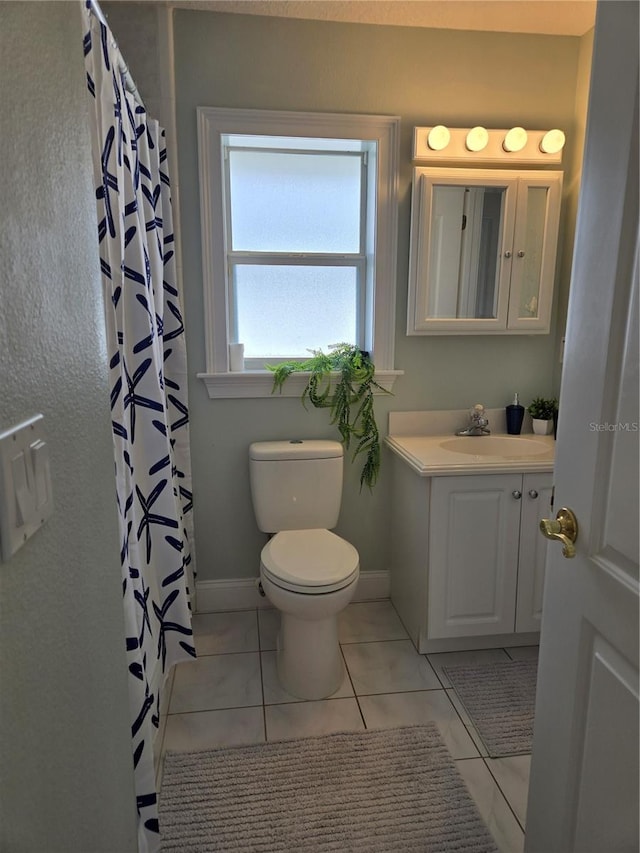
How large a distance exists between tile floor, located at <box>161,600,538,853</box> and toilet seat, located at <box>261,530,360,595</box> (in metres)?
0.44

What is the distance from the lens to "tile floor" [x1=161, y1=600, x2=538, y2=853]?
162 centimetres

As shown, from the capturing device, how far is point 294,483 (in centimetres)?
230

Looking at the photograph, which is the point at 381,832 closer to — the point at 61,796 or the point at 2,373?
the point at 61,796

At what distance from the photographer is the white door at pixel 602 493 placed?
841mm

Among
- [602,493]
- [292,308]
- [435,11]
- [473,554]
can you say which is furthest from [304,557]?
[435,11]

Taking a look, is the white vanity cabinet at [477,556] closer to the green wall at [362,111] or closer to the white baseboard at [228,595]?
the green wall at [362,111]

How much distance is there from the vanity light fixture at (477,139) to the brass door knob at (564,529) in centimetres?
178

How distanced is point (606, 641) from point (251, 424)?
→ 1.73 meters

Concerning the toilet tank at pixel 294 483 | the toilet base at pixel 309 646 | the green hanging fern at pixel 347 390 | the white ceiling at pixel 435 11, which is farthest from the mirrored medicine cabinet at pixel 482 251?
the toilet base at pixel 309 646

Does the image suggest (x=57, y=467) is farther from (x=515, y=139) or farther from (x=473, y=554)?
(x=515, y=139)

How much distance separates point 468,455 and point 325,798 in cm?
127

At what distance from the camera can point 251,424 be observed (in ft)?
7.91

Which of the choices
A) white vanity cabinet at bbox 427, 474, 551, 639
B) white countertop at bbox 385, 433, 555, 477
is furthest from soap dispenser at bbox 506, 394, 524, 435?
white vanity cabinet at bbox 427, 474, 551, 639

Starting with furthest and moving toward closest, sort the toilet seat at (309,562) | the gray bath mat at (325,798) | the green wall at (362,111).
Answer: the green wall at (362,111)
the toilet seat at (309,562)
the gray bath mat at (325,798)
